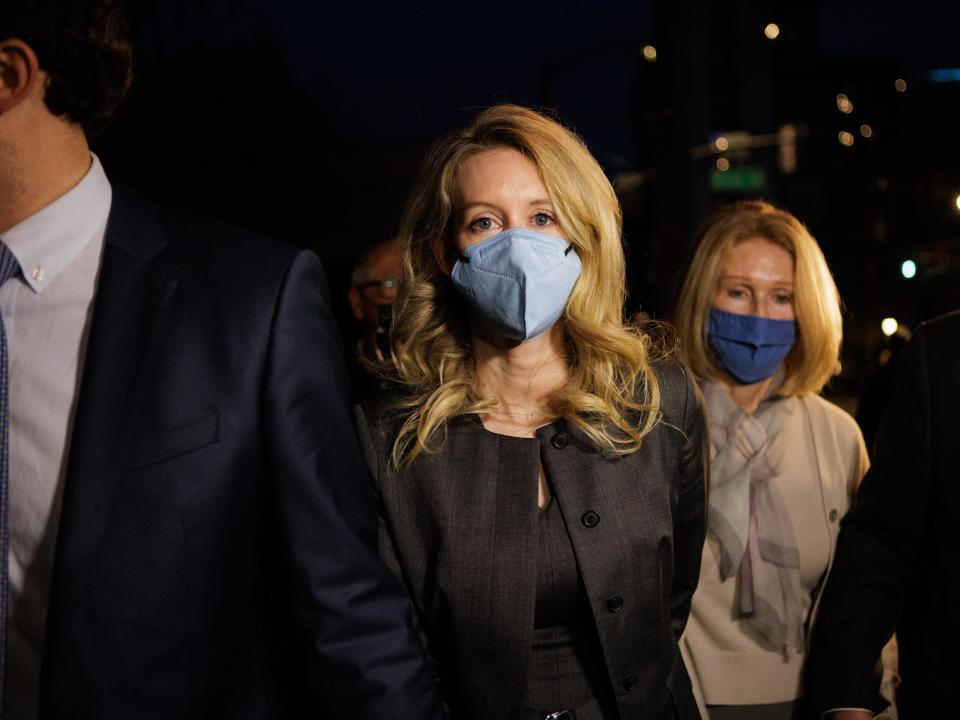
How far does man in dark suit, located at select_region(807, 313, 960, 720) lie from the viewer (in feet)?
6.82

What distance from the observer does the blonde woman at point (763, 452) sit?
2936mm

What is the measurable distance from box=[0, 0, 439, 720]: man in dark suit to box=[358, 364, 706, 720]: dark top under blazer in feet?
1.20

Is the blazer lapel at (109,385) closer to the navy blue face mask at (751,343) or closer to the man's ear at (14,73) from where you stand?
the man's ear at (14,73)

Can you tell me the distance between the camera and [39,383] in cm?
171

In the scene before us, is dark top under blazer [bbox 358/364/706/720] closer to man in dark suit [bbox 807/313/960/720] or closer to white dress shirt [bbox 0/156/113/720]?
man in dark suit [bbox 807/313/960/720]

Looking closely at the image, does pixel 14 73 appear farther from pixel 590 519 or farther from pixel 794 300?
pixel 794 300

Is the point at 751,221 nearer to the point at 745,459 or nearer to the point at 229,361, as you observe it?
the point at 745,459

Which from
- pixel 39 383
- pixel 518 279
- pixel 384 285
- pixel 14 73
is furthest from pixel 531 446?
pixel 384 285

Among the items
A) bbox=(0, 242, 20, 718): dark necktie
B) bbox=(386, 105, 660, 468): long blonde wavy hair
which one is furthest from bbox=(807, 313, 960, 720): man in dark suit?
bbox=(0, 242, 20, 718): dark necktie

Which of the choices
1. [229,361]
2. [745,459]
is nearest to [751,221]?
[745,459]

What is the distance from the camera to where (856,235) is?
2827cm

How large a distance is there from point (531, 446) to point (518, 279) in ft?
1.45

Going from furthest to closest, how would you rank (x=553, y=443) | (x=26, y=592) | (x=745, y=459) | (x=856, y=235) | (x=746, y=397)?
(x=856, y=235)
(x=746, y=397)
(x=745, y=459)
(x=553, y=443)
(x=26, y=592)

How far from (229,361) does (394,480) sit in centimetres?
69
